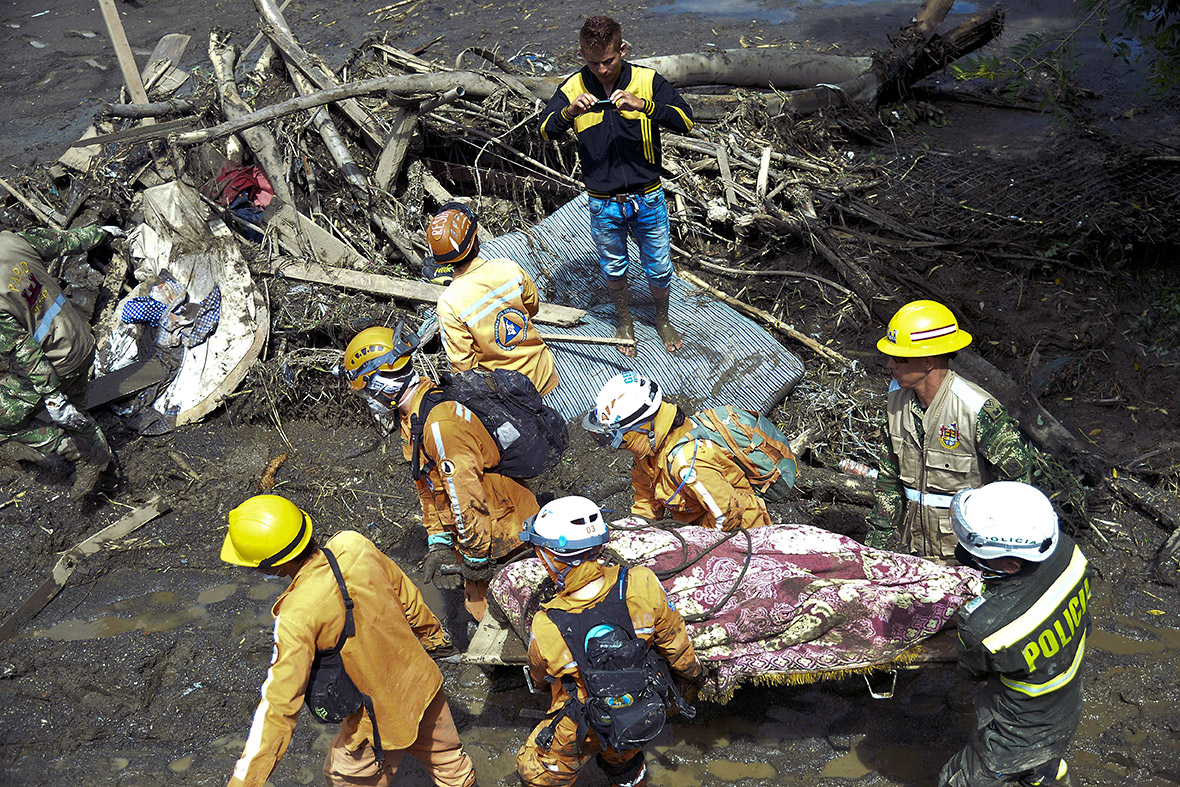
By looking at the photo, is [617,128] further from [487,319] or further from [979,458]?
[979,458]

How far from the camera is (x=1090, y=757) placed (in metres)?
3.85

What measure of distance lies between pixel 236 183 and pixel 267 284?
1.14 metres

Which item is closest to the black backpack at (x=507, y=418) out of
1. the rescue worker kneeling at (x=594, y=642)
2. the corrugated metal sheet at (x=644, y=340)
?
the rescue worker kneeling at (x=594, y=642)

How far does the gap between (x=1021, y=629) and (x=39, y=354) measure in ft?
19.9

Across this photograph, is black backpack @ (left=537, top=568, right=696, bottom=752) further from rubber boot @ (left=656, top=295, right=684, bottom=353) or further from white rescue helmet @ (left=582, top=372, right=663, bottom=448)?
rubber boot @ (left=656, top=295, right=684, bottom=353)

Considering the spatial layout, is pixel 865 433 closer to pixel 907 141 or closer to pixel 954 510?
pixel 954 510

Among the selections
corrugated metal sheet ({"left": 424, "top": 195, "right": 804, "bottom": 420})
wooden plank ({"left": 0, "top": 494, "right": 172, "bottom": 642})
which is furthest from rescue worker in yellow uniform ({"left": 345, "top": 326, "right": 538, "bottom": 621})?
wooden plank ({"left": 0, "top": 494, "right": 172, "bottom": 642})

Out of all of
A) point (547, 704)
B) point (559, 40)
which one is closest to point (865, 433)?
point (547, 704)

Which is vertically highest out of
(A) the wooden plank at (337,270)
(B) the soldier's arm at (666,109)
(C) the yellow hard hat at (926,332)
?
(B) the soldier's arm at (666,109)

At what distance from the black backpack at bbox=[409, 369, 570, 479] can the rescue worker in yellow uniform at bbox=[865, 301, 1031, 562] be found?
66.8 inches

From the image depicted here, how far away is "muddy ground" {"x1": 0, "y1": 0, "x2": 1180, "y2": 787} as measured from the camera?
4.13 metres

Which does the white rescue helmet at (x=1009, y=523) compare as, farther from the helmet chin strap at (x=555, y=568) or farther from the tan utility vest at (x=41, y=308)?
the tan utility vest at (x=41, y=308)

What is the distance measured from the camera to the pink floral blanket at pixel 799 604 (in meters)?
3.75

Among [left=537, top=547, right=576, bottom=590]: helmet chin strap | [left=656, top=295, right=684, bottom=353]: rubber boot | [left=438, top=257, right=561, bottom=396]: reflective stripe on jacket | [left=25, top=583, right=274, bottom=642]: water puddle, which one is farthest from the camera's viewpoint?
[left=656, top=295, right=684, bottom=353]: rubber boot
